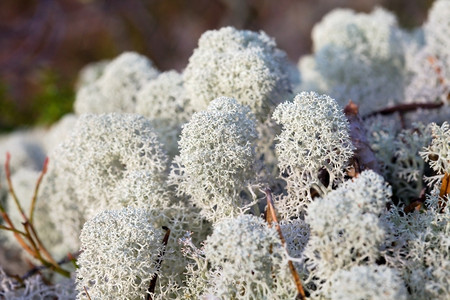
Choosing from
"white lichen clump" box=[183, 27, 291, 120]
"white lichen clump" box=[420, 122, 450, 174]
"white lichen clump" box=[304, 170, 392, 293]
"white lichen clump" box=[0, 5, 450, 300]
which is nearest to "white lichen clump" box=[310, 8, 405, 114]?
"white lichen clump" box=[0, 5, 450, 300]

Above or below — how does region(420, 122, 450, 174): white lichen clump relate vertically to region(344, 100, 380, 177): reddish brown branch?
below

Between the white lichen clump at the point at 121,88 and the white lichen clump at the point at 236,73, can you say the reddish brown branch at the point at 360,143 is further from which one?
the white lichen clump at the point at 121,88

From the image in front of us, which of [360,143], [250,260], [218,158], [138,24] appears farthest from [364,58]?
[138,24]

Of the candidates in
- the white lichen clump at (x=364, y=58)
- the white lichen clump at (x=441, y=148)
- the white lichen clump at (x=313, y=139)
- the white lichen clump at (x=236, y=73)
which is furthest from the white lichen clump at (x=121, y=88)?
the white lichen clump at (x=441, y=148)

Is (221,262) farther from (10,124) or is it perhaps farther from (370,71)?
(10,124)

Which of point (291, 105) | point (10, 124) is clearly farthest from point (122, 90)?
point (10, 124)

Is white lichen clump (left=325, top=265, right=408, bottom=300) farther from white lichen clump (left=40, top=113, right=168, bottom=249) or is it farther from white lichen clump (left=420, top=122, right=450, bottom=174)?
white lichen clump (left=40, top=113, right=168, bottom=249)

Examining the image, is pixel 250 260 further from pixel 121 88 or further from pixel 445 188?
pixel 121 88

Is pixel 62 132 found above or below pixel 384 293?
above
